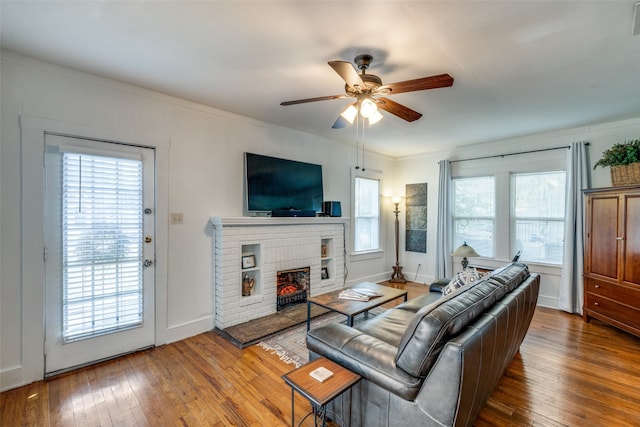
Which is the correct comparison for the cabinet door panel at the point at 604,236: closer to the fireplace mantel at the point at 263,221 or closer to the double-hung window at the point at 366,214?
the double-hung window at the point at 366,214

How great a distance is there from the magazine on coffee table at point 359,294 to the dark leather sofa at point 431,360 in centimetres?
114

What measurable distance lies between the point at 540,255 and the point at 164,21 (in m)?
5.37

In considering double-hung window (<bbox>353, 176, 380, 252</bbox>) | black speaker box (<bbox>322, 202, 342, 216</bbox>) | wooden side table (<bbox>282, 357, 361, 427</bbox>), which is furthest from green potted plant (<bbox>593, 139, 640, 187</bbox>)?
wooden side table (<bbox>282, 357, 361, 427</bbox>)

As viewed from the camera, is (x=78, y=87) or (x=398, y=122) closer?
(x=78, y=87)

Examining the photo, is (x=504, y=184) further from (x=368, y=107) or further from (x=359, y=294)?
(x=368, y=107)

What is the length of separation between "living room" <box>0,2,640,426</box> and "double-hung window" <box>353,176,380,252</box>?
0.81 ft

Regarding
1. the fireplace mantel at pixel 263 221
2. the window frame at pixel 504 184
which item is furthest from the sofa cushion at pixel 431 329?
the window frame at pixel 504 184

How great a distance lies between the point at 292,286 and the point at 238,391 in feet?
6.14

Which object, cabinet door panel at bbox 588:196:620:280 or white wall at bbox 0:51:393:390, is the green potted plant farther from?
white wall at bbox 0:51:393:390

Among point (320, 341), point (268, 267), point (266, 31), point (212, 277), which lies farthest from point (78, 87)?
point (320, 341)

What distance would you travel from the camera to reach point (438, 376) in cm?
134

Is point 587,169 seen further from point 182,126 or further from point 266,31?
point 182,126

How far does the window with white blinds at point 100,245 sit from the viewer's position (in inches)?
98.1

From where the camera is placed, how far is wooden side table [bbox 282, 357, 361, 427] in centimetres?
133
